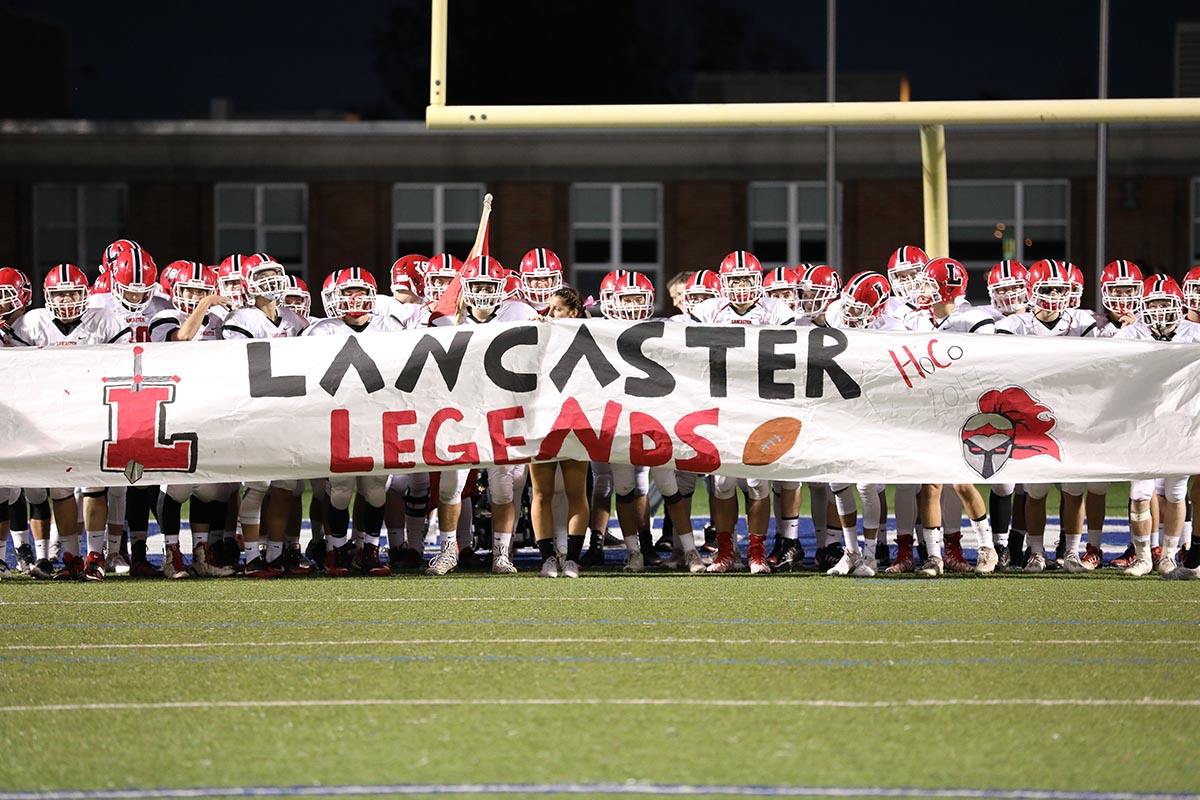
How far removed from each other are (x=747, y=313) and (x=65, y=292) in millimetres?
3818

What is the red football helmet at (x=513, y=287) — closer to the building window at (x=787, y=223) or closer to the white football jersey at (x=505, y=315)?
the white football jersey at (x=505, y=315)

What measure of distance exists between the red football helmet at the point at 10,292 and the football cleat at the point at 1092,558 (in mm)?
6111

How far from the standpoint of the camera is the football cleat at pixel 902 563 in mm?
9078

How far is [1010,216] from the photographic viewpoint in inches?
1201

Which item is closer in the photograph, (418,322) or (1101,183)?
(418,322)

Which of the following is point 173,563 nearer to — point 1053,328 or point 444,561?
point 444,561

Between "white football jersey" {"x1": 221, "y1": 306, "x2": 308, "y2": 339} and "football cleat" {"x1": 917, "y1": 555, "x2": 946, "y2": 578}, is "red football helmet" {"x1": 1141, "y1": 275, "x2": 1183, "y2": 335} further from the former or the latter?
"white football jersey" {"x1": 221, "y1": 306, "x2": 308, "y2": 339}

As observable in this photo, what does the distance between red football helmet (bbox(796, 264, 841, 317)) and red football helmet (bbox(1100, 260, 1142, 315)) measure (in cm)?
155

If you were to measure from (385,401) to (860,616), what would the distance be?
2.83 m

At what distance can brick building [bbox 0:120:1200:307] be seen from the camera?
1180 inches

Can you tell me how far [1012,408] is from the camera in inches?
345

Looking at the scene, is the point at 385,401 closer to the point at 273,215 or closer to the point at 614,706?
the point at 614,706

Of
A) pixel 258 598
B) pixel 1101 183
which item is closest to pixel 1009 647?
pixel 258 598

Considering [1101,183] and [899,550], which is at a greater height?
[1101,183]
